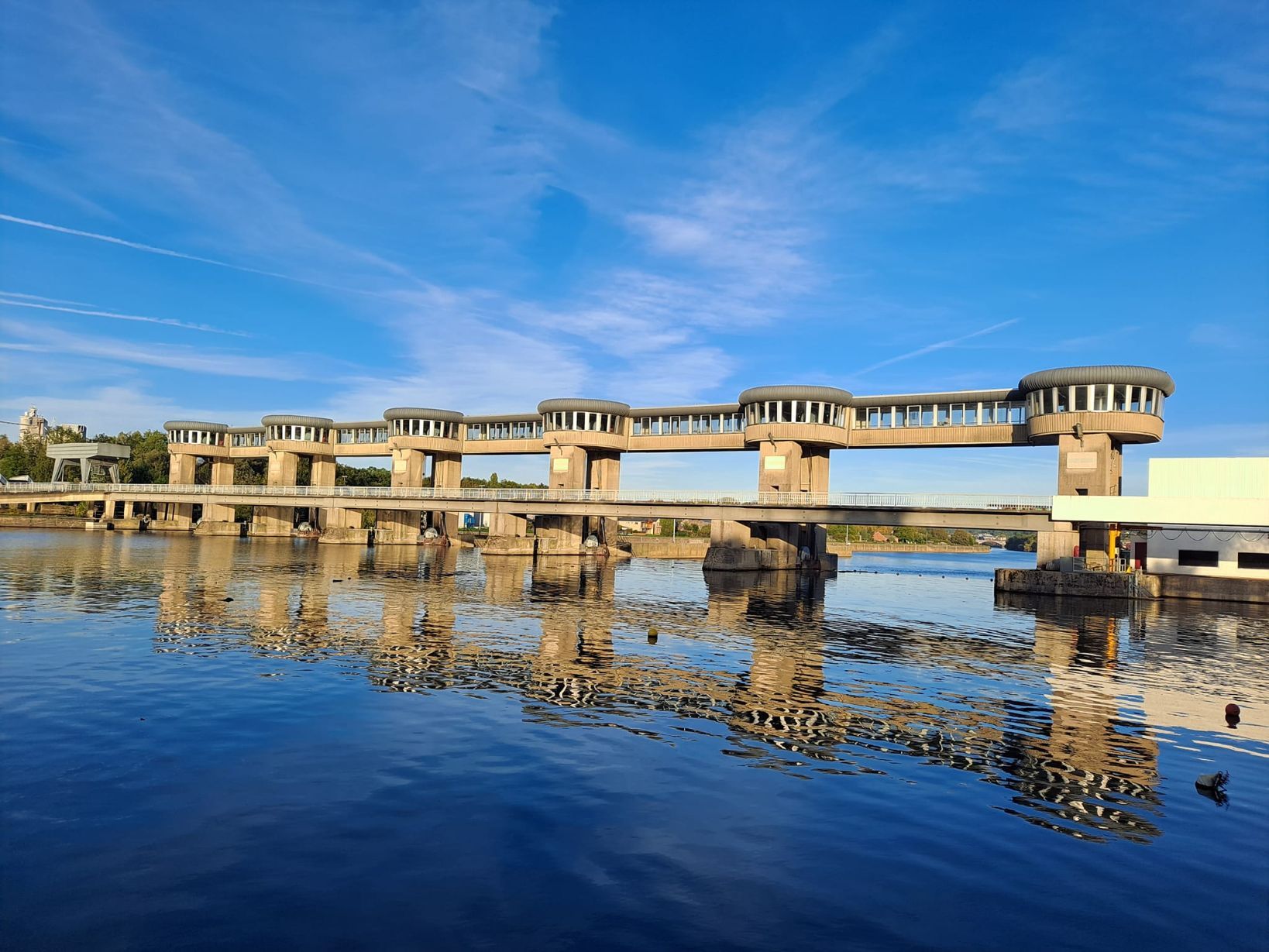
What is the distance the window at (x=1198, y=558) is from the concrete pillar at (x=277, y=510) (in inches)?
4945

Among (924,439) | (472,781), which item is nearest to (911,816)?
(472,781)

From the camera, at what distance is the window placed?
6875 centimetres

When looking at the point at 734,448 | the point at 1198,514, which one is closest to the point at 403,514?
the point at 734,448

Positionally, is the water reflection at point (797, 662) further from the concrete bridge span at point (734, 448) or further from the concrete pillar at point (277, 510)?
the concrete pillar at point (277, 510)

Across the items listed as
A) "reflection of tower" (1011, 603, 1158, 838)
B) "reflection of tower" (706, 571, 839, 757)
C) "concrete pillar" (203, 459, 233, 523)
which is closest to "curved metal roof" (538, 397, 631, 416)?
"reflection of tower" (706, 571, 839, 757)

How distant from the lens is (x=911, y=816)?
14.9m

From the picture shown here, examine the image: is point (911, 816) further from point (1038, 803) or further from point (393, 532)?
point (393, 532)

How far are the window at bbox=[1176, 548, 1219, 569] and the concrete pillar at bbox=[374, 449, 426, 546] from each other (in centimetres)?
9123

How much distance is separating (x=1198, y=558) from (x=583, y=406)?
67.8m

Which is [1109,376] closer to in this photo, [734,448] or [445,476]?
[734,448]

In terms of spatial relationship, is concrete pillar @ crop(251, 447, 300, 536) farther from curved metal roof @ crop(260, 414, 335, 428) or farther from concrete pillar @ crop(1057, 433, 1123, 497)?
concrete pillar @ crop(1057, 433, 1123, 497)

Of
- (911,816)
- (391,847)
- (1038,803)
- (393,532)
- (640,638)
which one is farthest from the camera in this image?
(393,532)

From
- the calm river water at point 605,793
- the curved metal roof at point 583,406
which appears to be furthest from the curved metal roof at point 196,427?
the calm river water at point 605,793

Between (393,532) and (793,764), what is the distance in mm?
107610
